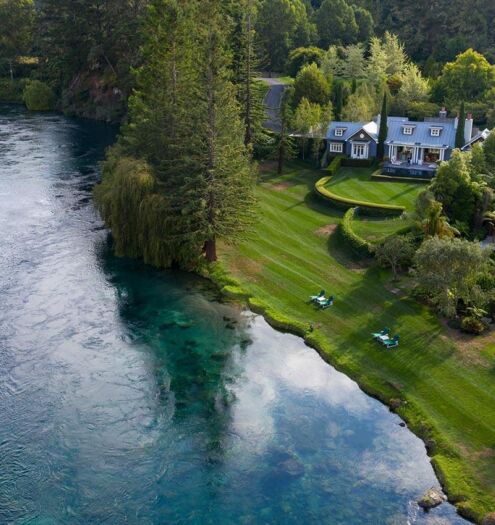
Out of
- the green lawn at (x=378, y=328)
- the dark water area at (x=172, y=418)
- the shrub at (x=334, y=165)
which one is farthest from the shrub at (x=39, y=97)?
the dark water area at (x=172, y=418)

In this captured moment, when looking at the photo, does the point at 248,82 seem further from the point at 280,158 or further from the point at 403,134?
the point at 403,134

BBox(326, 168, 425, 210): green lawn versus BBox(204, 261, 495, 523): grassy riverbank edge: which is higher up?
BBox(326, 168, 425, 210): green lawn

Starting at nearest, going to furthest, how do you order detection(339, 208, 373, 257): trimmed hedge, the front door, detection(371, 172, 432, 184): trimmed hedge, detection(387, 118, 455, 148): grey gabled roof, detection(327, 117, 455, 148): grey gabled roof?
detection(339, 208, 373, 257): trimmed hedge → detection(371, 172, 432, 184): trimmed hedge → detection(387, 118, 455, 148): grey gabled roof → detection(327, 117, 455, 148): grey gabled roof → the front door

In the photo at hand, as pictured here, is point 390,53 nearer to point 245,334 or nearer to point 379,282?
point 379,282

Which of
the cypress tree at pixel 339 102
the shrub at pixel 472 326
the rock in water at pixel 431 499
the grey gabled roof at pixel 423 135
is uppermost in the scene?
the cypress tree at pixel 339 102

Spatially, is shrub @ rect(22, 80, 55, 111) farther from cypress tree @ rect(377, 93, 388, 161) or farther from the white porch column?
the white porch column

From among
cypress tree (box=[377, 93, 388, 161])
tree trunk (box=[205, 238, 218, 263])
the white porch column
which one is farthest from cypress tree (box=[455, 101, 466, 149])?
tree trunk (box=[205, 238, 218, 263])

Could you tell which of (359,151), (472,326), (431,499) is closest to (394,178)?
(359,151)

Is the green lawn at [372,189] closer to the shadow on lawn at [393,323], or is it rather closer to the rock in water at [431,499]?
the shadow on lawn at [393,323]
